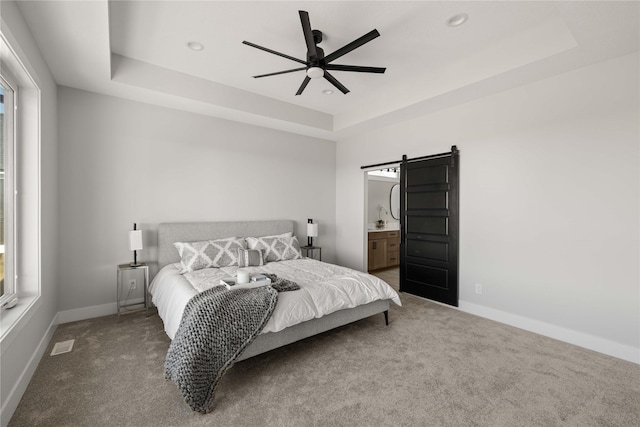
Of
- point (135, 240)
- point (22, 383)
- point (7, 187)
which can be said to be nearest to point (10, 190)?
point (7, 187)

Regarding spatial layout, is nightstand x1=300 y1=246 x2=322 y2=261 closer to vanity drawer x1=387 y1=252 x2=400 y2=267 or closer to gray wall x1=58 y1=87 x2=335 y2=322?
gray wall x1=58 y1=87 x2=335 y2=322

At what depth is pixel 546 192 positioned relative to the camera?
2973 mm

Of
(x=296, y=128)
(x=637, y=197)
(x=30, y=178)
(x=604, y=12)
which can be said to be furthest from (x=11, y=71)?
(x=637, y=197)

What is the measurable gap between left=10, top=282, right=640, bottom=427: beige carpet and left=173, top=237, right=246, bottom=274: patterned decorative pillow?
838 mm

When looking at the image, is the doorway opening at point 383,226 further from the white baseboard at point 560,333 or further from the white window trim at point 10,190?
the white window trim at point 10,190

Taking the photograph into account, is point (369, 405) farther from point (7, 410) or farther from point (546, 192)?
point (546, 192)

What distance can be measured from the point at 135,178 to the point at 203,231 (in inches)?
40.8

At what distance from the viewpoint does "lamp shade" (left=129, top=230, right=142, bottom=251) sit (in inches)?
131

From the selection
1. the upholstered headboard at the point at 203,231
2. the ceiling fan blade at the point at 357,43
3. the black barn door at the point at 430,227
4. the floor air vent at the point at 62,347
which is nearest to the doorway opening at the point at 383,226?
the black barn door at the point at 430,227

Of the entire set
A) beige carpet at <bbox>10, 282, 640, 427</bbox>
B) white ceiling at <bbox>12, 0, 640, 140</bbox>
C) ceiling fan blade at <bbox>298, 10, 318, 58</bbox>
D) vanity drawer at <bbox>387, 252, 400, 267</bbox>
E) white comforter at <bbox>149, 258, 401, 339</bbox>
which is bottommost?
beige carpet at <bbox>10, 282, 640, 427</bbox>

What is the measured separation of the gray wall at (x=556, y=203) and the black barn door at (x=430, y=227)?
13 centimetres

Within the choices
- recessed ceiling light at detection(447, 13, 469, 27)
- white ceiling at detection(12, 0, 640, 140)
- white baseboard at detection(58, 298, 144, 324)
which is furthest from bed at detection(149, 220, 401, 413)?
recessed ceiling light at detection(447, 13, 469, 27)

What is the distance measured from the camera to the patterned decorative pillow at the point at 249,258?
366 centimetres

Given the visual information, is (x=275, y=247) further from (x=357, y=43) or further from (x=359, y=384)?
(x=357, y=43)
